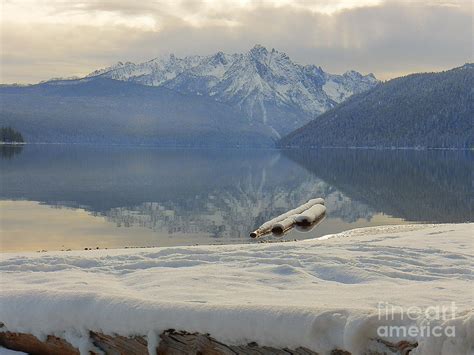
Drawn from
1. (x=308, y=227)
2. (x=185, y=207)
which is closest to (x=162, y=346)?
(x=308, y=227)

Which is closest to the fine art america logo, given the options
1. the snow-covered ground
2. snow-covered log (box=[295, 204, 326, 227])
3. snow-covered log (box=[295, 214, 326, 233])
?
the snow-covered ground

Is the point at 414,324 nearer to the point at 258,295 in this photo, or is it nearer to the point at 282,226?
the point at 258,295

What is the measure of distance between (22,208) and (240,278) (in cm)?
3092

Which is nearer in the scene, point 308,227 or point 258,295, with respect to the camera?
point 258,295

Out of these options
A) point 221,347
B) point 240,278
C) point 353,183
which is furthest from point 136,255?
point 353,183

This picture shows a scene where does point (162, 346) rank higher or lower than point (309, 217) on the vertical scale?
higher

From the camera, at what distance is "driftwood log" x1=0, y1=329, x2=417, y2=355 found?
5422 millimetres

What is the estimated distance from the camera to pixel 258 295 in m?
6.93

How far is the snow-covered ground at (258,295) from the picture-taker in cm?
524

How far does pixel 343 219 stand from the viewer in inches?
1374

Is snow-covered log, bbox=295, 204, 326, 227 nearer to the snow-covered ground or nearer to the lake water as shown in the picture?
the lake water

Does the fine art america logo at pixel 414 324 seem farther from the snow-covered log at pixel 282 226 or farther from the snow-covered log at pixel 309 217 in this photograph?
the snow-covered log at pixel 309 217

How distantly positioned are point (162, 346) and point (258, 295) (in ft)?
4.82

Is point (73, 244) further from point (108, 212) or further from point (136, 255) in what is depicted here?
point (136, 255)
